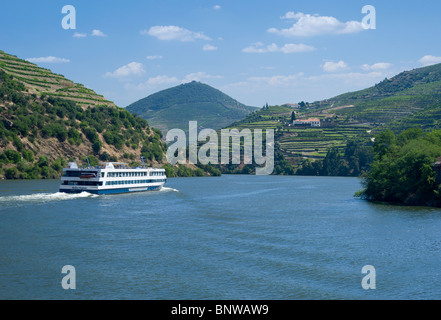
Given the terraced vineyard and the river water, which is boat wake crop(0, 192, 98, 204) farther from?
the terraced vineyard

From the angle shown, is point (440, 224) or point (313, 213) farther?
point (313, 213)

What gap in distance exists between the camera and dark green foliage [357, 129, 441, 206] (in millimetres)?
65250

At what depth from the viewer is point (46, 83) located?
177 meters

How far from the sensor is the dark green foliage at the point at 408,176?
65.2m

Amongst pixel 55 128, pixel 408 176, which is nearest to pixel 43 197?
pixel 408 176

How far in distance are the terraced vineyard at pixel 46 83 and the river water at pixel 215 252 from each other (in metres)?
113

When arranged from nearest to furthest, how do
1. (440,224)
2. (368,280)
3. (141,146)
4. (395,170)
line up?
(368,280), (440,224), (395,170), (141,146)

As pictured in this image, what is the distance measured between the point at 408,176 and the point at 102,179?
46261mm

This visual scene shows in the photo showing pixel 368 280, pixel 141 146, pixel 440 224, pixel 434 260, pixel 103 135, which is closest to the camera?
pixel 368 280

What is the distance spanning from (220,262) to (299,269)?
5.55 m

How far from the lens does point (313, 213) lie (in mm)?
60625

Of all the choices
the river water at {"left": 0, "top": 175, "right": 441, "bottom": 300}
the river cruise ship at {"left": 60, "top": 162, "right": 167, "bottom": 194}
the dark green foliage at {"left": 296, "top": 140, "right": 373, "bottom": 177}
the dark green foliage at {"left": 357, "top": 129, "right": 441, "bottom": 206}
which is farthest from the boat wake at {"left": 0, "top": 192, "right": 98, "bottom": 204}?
the dark green foliage at {"left": 296, "top": 140, "right": 373, "bottom": 177}
